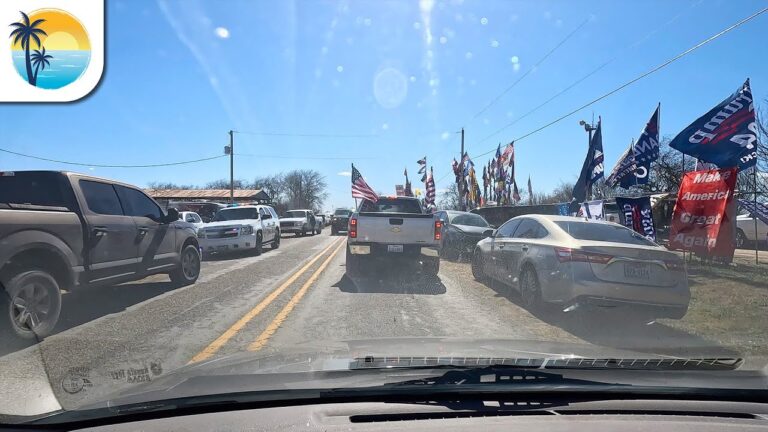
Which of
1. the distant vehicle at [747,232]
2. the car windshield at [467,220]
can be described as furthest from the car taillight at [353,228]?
the distant vehicle at [747,232]

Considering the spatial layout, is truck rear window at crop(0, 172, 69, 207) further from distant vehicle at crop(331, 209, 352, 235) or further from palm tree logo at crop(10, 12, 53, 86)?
distant vehicle at crop(331, 209, 352, 235)

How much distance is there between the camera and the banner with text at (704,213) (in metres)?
10.8

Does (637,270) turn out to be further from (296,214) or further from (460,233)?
(296,214)

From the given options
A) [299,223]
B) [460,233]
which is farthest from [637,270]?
[299,223]

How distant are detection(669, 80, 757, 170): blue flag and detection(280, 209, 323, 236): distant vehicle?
2216 cm

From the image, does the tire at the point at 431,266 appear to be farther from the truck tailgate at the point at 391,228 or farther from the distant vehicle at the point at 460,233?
the distant vehicle at the point at 460,233

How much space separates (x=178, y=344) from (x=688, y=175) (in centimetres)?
1166

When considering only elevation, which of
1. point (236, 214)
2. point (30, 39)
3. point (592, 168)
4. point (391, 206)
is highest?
point (30, 39)

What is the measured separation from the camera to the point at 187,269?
10023 millimetres

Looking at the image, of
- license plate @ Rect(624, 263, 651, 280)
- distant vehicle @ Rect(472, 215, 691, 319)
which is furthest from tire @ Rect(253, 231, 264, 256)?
license plate @ Rect(624, 263, 651, 280)

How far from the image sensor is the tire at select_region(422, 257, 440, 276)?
11.8 m

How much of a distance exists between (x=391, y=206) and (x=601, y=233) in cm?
661

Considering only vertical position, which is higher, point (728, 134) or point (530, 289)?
point (728, 134)

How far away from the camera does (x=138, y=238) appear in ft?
26.2
